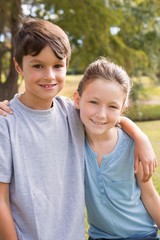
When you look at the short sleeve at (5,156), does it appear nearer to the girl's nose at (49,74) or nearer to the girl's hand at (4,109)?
the girl's hand at (4,109)

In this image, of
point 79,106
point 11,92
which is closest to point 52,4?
point 11,92

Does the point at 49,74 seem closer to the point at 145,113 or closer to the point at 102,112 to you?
the point at 102,112

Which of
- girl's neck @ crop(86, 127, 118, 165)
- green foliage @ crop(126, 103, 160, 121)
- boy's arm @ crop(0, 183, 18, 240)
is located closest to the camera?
boy's arm @ crop(0, 183, 18, 240)

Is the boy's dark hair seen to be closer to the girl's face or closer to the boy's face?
the boy's face

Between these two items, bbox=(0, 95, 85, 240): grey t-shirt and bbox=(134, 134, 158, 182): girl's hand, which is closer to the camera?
bbox=(0, 95, 85, 240): grey t-shirt

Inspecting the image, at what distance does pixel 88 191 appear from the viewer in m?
2.05

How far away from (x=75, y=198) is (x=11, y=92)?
9361 millimetres

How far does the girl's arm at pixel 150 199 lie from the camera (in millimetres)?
2062

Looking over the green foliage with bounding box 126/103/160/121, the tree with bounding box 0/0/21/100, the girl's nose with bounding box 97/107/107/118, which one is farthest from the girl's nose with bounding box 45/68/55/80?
the green foliage with bounding box 126/103/160/121

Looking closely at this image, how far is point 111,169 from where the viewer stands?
79.8 inches

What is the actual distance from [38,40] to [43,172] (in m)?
0.59

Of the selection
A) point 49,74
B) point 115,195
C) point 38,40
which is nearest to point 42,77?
point 49,74

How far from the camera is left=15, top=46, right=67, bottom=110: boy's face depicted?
191cm

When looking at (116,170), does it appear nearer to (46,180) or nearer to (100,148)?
(100,148)
